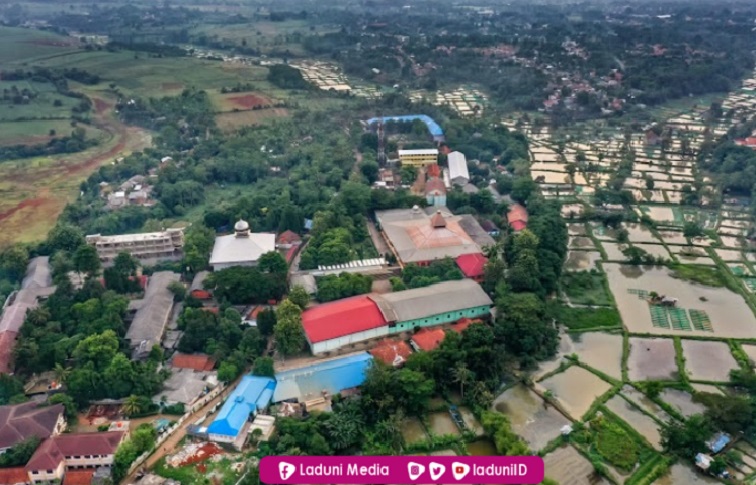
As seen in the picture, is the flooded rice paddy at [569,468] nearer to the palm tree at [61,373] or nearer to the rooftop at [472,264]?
the rooftop at [472,264]

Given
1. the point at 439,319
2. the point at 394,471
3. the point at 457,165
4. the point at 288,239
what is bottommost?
the point at 288,239

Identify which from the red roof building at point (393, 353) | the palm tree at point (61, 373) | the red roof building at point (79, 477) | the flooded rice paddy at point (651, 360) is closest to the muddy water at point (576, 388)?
the flooded rice paddy at point (651, 360)

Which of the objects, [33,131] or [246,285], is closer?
[246,285]

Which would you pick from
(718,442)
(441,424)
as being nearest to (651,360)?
(718,442)

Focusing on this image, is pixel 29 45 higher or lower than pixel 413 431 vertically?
lower

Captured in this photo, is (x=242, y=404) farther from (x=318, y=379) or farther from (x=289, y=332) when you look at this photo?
(x=289, y=332)

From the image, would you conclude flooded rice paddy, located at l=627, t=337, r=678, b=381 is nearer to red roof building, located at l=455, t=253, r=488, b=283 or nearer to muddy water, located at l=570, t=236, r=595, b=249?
red roof building, located at l=455, t=253, r=488, b=283

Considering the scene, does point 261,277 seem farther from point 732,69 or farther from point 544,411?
point 732,69
